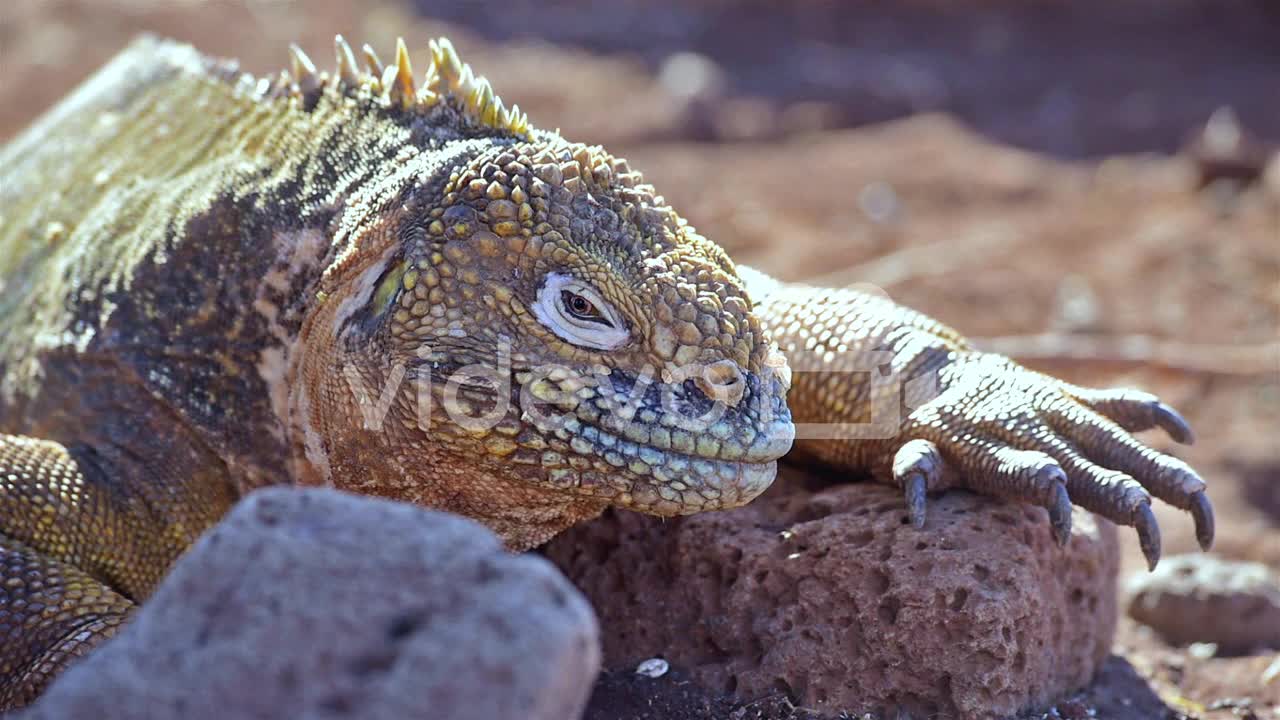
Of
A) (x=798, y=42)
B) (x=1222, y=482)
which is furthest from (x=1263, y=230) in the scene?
(x=798, y=42)

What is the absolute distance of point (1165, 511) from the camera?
7.20 m

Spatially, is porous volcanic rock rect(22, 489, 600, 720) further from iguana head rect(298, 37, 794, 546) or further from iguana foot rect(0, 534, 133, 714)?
iguana foot rect(0, 534, 133, 714)

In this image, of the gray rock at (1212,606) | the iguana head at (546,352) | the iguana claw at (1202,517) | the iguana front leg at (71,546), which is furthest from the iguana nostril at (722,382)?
the gray rock at (1212,606)

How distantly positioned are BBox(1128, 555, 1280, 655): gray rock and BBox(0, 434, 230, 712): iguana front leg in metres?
3.91

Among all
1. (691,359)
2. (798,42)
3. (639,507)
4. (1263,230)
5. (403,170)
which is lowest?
(639,507)

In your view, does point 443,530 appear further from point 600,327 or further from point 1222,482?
point 1222,482

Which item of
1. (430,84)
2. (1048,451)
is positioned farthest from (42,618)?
(1048,451)

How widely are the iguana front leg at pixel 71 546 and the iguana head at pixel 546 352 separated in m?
0.88

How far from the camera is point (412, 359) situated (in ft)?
11.3

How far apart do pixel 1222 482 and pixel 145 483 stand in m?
6.10

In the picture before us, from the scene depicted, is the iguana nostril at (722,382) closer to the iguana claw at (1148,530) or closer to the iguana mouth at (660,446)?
the iguana mouth at (660,446)

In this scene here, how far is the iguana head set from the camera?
340 cm

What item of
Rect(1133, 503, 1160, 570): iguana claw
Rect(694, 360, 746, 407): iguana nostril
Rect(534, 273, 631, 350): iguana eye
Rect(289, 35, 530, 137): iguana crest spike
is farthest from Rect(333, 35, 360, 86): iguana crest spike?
Rect(1133, 503, 1160, 570): iguana claw

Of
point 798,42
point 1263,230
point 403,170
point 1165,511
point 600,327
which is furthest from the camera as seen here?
point 798,42
